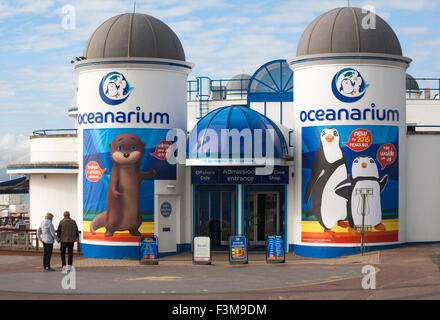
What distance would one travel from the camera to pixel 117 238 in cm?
2644

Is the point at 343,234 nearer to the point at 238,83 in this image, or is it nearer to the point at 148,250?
the point at 148,250

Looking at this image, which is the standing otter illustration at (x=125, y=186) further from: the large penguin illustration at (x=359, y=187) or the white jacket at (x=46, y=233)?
the large penguin illustration at (x=359, y=187)

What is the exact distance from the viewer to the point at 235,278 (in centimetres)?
2002

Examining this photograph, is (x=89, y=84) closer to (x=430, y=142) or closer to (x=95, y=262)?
(x=95, y=262)

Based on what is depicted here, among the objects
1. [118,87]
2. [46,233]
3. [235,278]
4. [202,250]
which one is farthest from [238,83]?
[235,278]

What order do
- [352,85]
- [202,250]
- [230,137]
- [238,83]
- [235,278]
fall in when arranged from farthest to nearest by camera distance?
[238,83] → [352,85] → [230,137] → [202,250] → [235,278]

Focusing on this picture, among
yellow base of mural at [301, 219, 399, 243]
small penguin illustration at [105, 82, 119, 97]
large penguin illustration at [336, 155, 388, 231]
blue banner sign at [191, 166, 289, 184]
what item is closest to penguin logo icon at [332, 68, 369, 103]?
large penguin illustration at [336, 155, 388, 231]

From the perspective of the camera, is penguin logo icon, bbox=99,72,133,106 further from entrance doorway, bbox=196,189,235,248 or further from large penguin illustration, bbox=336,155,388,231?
large penguin illustration, bbox=336,155,388,231

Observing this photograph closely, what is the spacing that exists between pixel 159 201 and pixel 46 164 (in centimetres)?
541

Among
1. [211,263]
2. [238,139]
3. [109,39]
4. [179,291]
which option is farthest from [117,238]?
[179,291]

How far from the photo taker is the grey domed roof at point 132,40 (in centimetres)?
2664

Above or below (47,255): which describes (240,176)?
above

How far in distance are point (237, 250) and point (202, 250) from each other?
4.04 feet

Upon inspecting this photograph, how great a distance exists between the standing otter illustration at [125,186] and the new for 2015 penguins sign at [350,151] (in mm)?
6548
